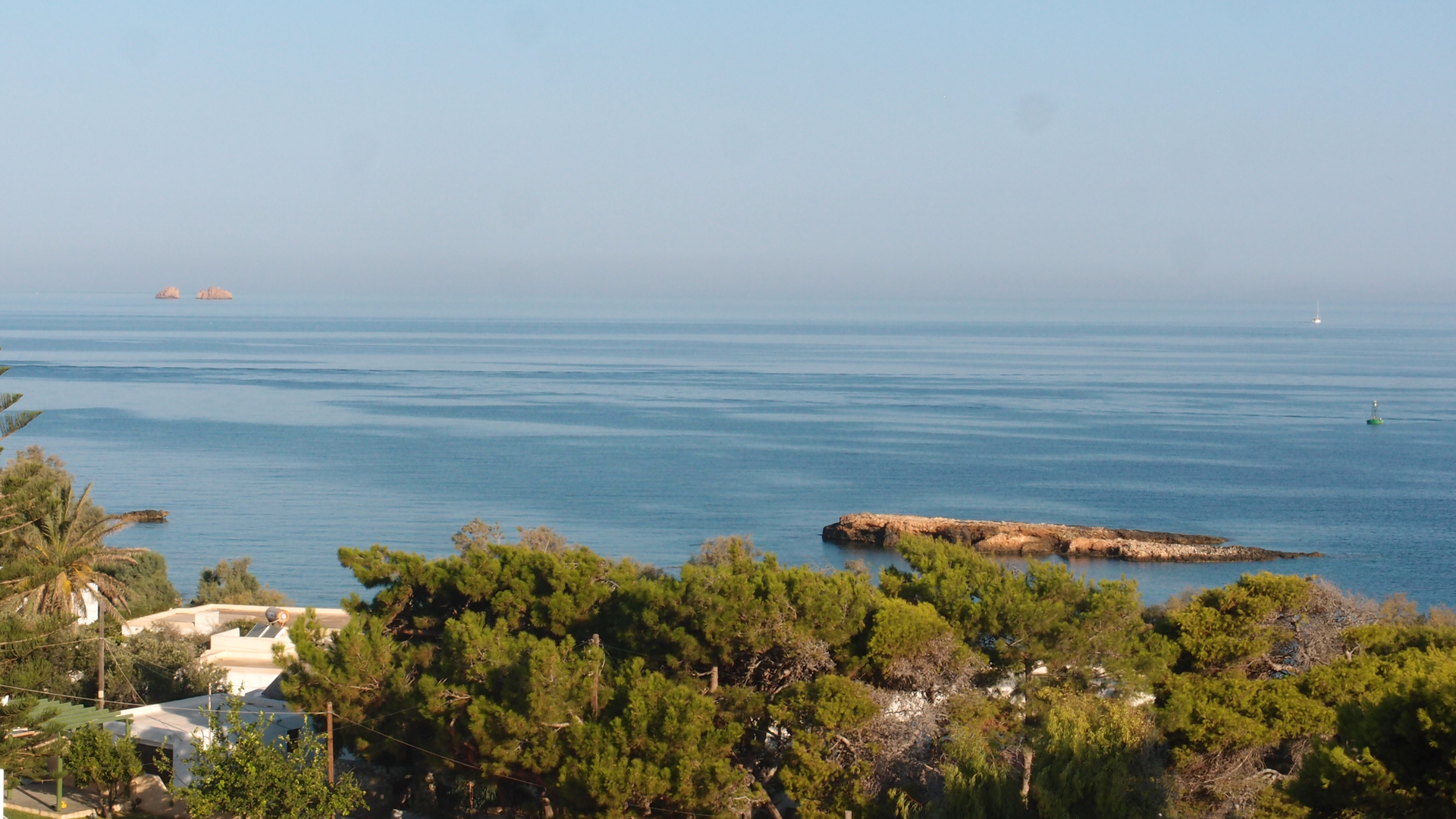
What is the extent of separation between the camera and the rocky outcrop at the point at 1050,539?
1571 inches

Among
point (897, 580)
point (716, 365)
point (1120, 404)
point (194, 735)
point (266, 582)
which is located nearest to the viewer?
point (194, 735)

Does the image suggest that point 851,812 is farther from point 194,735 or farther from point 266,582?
point 266,582

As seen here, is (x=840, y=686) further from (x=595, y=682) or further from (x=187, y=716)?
(x=187, y=716)

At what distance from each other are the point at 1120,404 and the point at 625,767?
7073cm

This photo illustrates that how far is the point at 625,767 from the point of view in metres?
12.3

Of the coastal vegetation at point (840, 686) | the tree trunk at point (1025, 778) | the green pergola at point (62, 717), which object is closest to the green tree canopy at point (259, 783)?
the coastal vegetation at point (840, 686)

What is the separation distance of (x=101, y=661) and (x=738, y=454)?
40947 millimetres

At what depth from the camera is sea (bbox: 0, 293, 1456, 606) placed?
135 feet

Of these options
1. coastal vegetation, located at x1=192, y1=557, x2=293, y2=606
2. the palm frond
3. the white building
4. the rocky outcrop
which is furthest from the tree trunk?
the rocky outcrop

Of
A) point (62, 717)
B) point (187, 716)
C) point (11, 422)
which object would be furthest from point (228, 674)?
point (11, 422)

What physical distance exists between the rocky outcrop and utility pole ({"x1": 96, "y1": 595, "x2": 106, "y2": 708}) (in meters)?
25.1

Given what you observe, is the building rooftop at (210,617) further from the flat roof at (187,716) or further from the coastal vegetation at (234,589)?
the flat roof at (187,716)

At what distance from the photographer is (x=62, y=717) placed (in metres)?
16.0

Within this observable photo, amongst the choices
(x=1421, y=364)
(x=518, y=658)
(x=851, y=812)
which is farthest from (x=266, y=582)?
(x=1421, y=364)
